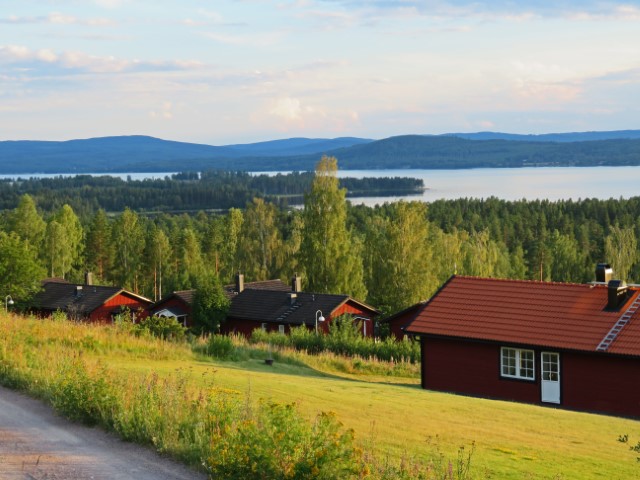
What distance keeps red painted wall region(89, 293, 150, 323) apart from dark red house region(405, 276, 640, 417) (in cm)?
3145

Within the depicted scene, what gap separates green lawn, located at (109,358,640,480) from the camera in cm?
1132

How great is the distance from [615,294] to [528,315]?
269 centimetres

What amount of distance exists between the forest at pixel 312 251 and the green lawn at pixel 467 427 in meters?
34.1

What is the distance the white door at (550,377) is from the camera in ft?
80.3

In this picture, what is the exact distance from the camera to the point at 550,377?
24.8 meters

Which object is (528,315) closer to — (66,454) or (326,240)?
(66,454)

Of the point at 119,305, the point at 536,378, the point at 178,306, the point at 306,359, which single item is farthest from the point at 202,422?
the point at 119,305

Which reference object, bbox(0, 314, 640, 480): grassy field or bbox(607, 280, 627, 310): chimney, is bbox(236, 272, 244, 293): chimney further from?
bbox(0, 314, 640, 480): grassy field

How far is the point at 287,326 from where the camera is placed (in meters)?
48.1

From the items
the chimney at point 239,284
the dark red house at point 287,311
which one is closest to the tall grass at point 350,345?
the dark red house at point 287,311

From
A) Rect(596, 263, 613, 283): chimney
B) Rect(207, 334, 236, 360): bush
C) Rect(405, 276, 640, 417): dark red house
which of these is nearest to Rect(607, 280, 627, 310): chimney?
Rect(405, 276, 640, 417): dark red house

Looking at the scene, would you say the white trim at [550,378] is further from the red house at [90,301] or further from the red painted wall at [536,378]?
the red house at [90,301]

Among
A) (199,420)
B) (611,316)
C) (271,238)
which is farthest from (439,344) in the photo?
(271,238)

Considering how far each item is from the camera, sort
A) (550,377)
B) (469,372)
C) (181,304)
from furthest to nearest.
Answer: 1. (181,304)
2. (469,372)
3. (550,377)
